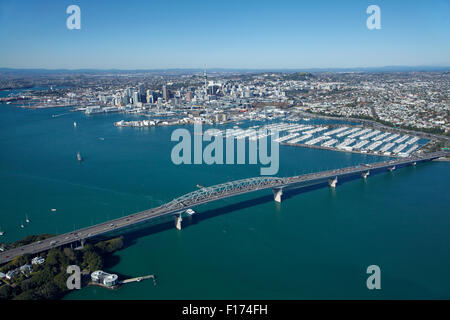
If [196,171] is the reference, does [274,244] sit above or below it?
below

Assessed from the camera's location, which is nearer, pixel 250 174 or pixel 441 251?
pixel 441 251

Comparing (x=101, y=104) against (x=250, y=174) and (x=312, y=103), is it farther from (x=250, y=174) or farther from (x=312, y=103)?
(x=250, y=174)

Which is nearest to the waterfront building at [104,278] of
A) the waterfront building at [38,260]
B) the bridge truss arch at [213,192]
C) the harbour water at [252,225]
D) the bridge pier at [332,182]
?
the harbour water at [252,225]

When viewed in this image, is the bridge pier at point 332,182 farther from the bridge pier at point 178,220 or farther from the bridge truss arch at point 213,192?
the bridge pier at point 178,220

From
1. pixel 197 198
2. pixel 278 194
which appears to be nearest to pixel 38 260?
pixel 197 198

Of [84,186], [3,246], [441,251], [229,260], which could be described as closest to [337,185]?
[441,251]

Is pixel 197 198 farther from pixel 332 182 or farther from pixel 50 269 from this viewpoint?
pixel 332 182
